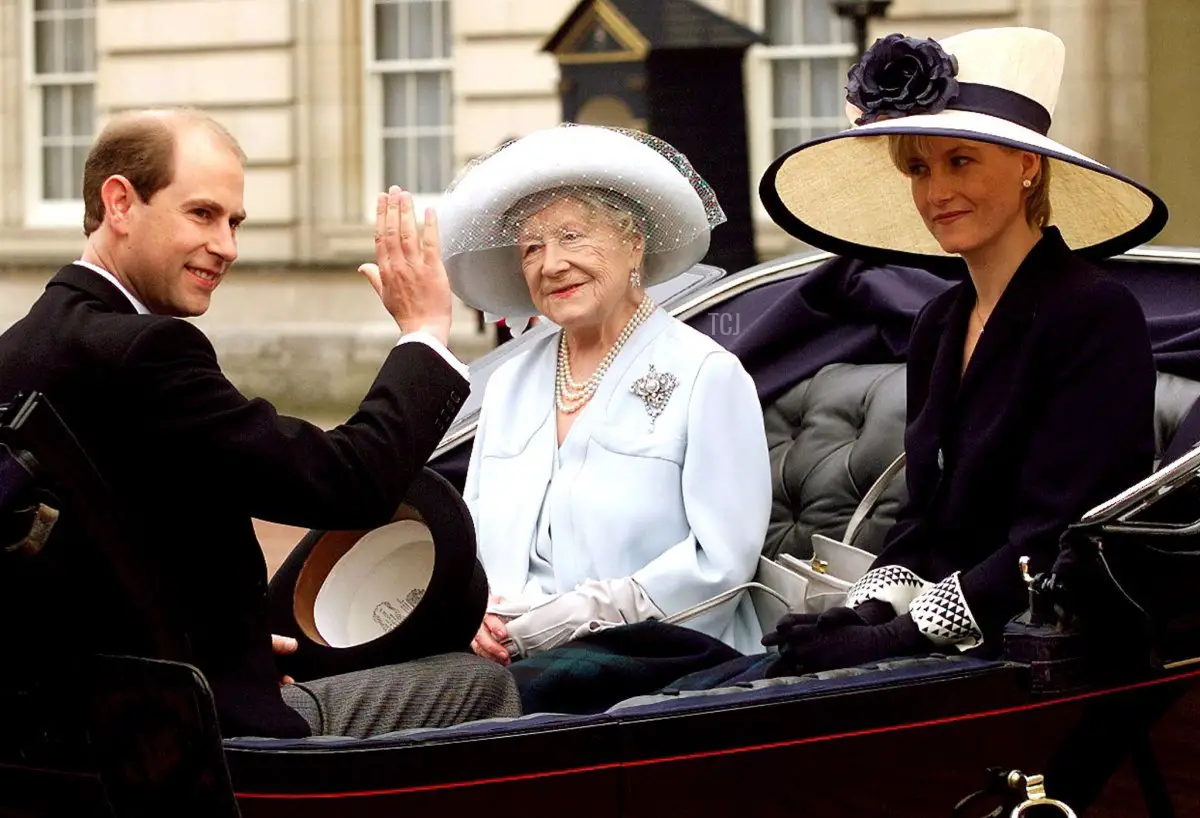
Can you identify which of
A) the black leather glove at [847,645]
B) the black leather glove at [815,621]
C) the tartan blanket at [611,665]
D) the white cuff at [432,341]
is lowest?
the tartan blanket at [611,665]

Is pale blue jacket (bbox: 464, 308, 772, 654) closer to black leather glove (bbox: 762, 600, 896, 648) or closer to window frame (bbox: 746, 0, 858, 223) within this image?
black leather glove (bbox: 762, 600, 896, 648)

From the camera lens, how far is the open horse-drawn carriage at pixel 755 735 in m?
2.11

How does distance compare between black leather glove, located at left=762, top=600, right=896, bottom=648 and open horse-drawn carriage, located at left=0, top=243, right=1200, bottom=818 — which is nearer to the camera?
open horse-drawn carriage, located at left=0, top=243, right=1200, bottom=818

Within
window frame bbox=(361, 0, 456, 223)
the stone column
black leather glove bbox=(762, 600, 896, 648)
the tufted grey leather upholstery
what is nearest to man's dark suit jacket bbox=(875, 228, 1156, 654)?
black leather glove bbox=(762, 600, 896, 648)

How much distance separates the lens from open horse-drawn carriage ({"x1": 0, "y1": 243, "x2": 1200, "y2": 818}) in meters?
2.11

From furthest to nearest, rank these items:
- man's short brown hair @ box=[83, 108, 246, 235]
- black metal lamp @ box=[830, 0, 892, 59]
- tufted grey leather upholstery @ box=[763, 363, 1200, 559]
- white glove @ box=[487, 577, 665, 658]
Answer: black metal lamp @ box=[830, 0, 892, 59] → tufted grey leather upholstery @ box=[763, 363, 1200, 559] → white glove @ box=[487, 577, 665, 658] → man's short brown hair @ box=[83, 108, 246, 235]

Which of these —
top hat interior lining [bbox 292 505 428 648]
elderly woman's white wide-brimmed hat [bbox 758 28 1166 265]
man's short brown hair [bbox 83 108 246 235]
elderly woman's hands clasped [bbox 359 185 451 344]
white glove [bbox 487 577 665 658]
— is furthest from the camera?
white glove [bbox 487 577 665 658]

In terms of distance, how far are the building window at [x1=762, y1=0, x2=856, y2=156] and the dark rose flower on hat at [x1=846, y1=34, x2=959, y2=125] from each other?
363 inches

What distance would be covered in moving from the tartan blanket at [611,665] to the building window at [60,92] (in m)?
12.2

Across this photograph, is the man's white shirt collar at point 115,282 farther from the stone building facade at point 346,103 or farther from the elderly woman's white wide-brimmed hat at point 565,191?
the stone building facade at point 346,103

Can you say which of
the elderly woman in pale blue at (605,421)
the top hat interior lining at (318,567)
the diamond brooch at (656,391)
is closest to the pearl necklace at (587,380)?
the elderly woman in pale blue at (605,421)

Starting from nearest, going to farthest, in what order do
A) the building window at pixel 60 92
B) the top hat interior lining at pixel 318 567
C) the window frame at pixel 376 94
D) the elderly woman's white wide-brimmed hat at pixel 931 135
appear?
1. the elderly woman's white wide-brimmed hat at pixel 931 135
2. the top hat interior lining at pixel 318 567
3. the window frame at pixel 376 94
4. the building window at pixel 60 92

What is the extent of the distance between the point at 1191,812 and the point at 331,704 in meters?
1.20

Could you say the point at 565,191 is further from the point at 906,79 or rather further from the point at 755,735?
the point at 755,735
